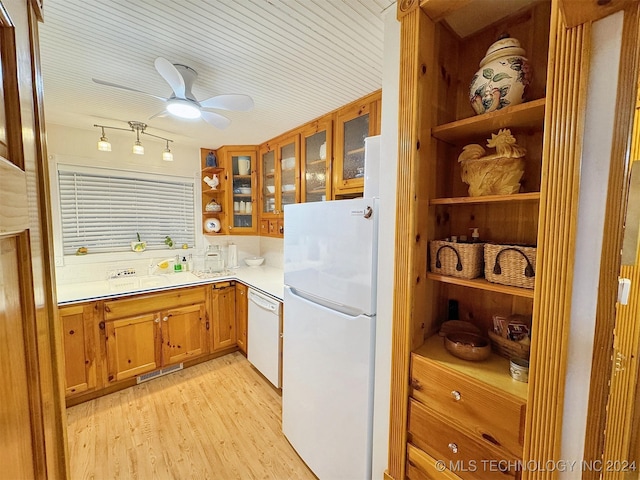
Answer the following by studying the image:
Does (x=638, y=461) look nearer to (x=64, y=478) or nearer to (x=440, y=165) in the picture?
(x=440, y=165)

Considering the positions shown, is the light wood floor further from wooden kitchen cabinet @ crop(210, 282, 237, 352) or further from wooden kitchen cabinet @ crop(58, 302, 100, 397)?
wooden kitchen cabinet @ crop(210, 282, 237, 352)

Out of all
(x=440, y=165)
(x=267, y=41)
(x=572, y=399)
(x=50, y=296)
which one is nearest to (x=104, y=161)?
(x=267, y=41)

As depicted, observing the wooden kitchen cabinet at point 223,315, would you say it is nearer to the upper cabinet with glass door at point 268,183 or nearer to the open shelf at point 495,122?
the upper cabinet with glass door at point 268,183

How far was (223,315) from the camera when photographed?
2.73 metres

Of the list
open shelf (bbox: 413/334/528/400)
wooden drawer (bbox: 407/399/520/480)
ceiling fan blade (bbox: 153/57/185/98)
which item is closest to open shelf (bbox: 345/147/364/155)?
ceiling fan blade (bbox: 153/57/185/98)

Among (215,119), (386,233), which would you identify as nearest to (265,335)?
(386,233)

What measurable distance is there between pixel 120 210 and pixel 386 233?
2761 millimetres

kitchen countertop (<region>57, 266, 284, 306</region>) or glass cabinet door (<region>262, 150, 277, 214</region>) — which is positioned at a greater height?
glass cabinet door (<region>262, 150, 277, 214</region>)

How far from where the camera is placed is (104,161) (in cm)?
256

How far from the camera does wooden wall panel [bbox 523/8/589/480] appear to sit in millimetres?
701

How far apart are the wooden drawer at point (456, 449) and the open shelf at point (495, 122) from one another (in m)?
1.08

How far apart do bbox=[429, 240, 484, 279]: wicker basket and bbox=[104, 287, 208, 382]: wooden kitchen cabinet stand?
2.22 meters

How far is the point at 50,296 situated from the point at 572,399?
1346mm

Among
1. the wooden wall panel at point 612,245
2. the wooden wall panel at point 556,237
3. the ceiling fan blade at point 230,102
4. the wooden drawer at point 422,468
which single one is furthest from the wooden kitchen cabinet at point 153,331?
the wooden wall panel at point 612,245
